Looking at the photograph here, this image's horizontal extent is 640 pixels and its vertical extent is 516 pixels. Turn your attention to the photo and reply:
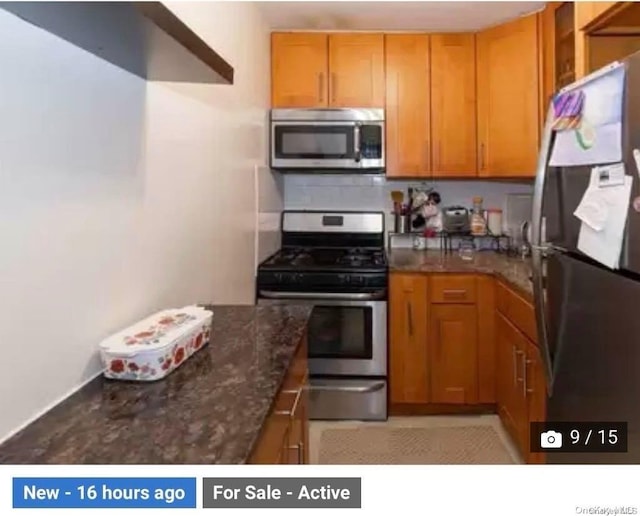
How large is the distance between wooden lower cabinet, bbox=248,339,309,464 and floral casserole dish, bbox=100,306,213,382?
22 cm

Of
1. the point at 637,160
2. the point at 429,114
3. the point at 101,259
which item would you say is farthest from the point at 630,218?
the point at 429,114

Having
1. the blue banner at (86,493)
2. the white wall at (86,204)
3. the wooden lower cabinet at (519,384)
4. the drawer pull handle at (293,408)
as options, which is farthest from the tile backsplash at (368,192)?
the blue banner at (86,493)

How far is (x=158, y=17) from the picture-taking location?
2.68 feet

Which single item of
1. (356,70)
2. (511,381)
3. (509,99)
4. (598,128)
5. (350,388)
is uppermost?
(356,70)

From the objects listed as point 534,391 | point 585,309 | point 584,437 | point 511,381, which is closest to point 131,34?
point 585,309

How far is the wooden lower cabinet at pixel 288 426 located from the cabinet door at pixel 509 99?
1.76 metres

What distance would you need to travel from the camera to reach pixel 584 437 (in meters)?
1.28

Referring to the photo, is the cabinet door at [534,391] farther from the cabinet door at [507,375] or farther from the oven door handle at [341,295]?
the oven door handle at [341,295]

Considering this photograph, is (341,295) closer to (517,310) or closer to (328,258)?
(328,258)

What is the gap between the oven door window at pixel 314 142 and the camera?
2.86 m

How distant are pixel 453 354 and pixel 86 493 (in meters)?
2.20

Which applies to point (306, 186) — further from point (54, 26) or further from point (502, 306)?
point (54, 26)

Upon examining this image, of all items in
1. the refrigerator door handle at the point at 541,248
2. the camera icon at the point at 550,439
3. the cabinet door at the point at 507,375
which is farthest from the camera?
the cabinet door at the point at 507,375

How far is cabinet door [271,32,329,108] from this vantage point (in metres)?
2.94
